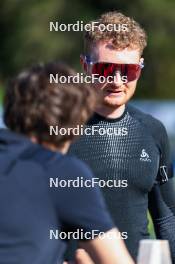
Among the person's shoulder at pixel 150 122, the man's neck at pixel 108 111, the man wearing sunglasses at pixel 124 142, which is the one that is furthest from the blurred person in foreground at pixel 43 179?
the person's shoulder at pixel 150 122

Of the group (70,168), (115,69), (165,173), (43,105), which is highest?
(43,105)

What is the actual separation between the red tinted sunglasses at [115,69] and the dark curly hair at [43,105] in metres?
1.54

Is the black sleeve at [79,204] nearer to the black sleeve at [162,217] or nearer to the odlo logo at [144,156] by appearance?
the odlo logo at [144,156]

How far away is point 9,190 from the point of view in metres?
3.61

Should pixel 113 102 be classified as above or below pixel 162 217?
above

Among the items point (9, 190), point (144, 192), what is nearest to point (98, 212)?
point (9, 190)

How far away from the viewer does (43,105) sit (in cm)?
368

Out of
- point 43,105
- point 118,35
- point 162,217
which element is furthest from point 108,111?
point 43,105

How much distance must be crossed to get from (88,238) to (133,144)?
174 cm

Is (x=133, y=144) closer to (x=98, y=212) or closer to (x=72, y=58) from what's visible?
(x=98, y=212)

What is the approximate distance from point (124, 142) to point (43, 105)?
1.78m

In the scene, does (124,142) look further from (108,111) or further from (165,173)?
(165,173)

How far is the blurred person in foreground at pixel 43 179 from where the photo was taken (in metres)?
3.61

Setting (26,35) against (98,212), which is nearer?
(98,212)
